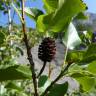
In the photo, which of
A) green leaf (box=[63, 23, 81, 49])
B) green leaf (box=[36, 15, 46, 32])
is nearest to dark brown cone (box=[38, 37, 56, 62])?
green leaf (box=[36, 15, 46, 32])

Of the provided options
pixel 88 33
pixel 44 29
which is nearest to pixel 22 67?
pixel 44 29

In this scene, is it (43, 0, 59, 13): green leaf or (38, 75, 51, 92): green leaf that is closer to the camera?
(43, 0, 59, 13): green leaf

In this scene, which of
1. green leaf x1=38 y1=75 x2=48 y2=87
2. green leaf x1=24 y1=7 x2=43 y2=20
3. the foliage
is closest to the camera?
the foliage

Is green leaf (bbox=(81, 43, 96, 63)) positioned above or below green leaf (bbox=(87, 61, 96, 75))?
above

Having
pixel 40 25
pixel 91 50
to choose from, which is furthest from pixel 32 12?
pixel 91 50

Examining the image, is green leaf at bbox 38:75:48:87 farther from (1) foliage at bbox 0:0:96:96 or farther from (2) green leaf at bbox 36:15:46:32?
(2) green leaf at bbox 36:15:46:32

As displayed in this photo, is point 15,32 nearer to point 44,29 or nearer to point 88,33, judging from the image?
point 88,33
